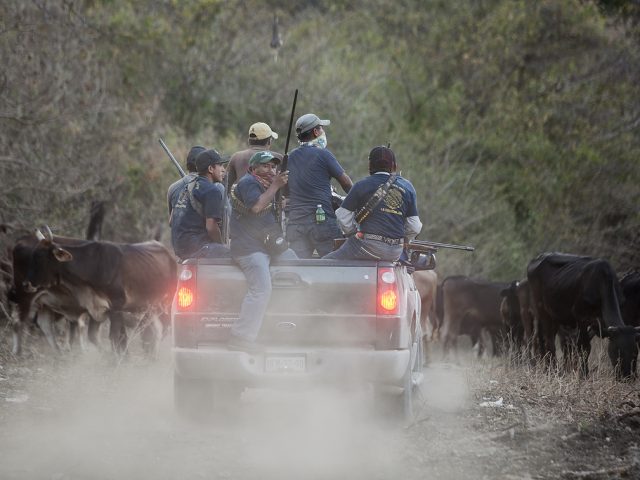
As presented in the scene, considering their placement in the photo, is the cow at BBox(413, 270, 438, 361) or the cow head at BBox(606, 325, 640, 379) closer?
the cow head at BBox(606, 325, 640, 379)

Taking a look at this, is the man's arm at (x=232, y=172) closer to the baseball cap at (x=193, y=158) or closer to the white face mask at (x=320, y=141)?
the baseball cap at (x=193, y=158)

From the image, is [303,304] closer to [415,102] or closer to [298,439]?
[298,439]

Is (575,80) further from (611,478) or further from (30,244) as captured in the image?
(611,478)

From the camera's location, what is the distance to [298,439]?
31.9 ft

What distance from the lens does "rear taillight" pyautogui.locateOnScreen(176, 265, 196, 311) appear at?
1011cm

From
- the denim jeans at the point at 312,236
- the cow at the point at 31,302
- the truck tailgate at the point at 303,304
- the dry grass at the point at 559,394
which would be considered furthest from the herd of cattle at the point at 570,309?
the cow at the point at 31,302

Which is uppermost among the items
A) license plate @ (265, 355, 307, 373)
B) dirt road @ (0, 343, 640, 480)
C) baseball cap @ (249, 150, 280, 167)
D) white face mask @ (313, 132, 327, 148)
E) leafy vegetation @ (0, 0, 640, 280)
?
leafy vegetation @ (0, 0, 640, 280)

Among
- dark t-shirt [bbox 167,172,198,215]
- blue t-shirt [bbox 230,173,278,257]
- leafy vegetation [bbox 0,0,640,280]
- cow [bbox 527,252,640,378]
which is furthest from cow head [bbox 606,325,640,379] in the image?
leafy vegetation [bbox 0,0,640,280]

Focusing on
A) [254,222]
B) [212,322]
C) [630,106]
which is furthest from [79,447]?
[630,106]

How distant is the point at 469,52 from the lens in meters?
38.0

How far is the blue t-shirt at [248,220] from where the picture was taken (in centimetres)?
1028

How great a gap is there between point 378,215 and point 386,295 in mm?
1132

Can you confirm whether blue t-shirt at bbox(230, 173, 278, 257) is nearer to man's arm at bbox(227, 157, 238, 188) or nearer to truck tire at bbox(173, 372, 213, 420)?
truck tire at bbox(173, 372, 213, 420)

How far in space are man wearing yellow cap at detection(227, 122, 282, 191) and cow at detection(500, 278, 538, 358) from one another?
8335 mm
